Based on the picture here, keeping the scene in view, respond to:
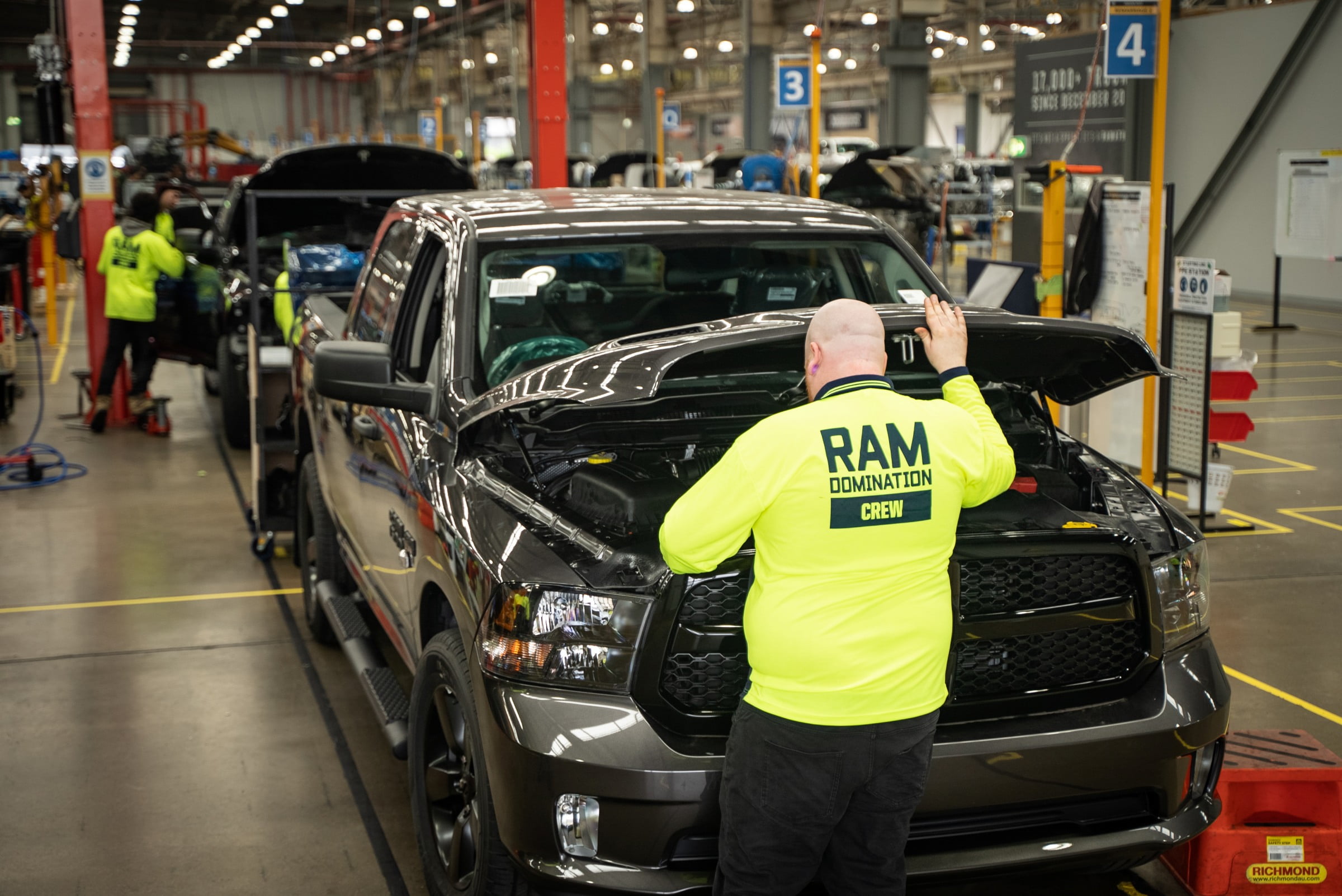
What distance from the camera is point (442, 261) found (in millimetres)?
4145

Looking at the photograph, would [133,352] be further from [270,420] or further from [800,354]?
[800,354]

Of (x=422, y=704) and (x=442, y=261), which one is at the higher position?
(x=442, y=261)

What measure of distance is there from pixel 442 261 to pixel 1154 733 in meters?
2.49

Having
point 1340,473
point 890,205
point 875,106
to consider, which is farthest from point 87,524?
point 875,106

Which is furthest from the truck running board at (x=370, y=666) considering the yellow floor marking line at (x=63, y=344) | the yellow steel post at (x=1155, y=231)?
the yellow floor marking line at (x=63, y=344)

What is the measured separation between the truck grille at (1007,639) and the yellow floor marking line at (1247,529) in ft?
15.5

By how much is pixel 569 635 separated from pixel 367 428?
1822 mm

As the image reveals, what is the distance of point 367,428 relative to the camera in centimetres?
429

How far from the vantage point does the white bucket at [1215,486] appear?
7.31 metres

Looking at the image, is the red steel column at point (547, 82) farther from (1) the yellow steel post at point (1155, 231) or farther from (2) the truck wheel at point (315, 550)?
(2) the truck wheel at point (315, 550)

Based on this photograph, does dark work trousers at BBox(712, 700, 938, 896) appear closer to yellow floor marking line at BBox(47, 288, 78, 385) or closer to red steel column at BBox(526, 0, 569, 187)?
red steel column at BBox(526, 0, 569, 187)

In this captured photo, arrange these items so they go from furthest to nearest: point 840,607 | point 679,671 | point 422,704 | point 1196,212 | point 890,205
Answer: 1. point 1196,212
2. point 890,205
3. point 422,704
4. point 679,671
5. point 840,607

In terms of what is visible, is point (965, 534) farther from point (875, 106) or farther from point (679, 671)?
point (875, 106)

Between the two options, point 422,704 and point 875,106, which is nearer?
point 422,704
